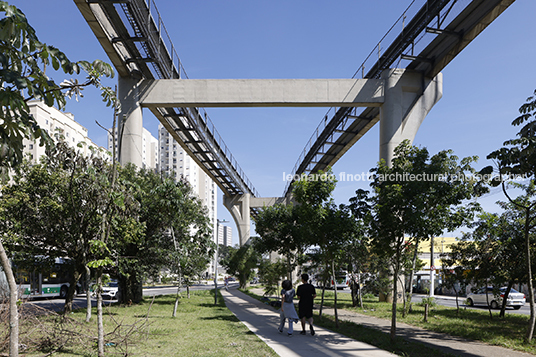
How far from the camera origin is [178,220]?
16.8 meters

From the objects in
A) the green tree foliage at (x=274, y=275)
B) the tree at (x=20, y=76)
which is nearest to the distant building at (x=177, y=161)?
Result: the green tree foliage at (x=274, y=275)

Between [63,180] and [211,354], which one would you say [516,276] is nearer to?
[211,354]

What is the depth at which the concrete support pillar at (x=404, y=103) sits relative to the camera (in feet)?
68.1

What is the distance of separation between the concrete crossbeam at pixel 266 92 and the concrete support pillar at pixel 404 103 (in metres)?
0.59

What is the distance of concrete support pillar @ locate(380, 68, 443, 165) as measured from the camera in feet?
68.1

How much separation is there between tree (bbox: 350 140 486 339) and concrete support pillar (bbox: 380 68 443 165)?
1063 cm

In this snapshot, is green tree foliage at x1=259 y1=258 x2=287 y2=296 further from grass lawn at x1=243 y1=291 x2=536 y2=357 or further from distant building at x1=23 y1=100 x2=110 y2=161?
distant building at x1=23 y1=100 x2=110 y2=161

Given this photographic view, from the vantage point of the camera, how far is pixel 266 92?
21469mm

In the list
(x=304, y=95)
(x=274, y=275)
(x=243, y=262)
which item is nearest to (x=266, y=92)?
(x=304, y=95)

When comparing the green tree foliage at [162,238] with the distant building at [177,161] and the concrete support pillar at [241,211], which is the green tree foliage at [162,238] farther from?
the distant building at [177,161]

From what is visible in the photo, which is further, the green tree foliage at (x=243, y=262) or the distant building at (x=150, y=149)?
the distant building at (x=150, y=149)

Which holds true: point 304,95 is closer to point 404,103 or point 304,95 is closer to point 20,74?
point 404,103

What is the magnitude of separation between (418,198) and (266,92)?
13556 millimetres

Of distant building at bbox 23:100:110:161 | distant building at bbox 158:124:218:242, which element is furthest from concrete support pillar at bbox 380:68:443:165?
distant building at bbox 158:124:218:242
